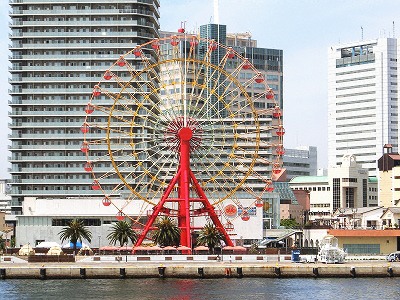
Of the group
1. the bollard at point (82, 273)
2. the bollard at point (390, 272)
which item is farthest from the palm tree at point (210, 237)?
the bollard at point (390, 272)

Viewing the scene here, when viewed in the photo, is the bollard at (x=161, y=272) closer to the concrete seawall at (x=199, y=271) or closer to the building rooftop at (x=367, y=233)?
the concrete seawall at (x=199, y=271)

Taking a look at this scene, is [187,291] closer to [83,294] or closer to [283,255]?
[83,294]

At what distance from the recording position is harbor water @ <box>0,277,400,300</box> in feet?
369

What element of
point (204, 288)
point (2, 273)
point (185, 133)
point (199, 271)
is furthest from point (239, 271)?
point (185, 133)

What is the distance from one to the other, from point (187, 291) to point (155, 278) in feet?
55.4

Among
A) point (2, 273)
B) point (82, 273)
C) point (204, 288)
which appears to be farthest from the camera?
point (2, 273)

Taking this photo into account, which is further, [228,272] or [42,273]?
[42,273]

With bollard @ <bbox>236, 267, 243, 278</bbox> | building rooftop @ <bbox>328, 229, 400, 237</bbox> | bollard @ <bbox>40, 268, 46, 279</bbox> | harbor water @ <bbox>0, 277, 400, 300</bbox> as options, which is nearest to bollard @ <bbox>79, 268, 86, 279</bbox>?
harbor water @ <bbox>0, 277, 400, 300</bbox>

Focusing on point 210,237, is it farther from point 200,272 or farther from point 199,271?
point 200,272

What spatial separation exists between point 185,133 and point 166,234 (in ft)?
48.7

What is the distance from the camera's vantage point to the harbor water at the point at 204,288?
113 meters

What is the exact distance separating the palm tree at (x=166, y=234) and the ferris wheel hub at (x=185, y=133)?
12560 mm

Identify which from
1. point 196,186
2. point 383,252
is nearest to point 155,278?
point 196,186

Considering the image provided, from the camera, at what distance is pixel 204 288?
120 m
